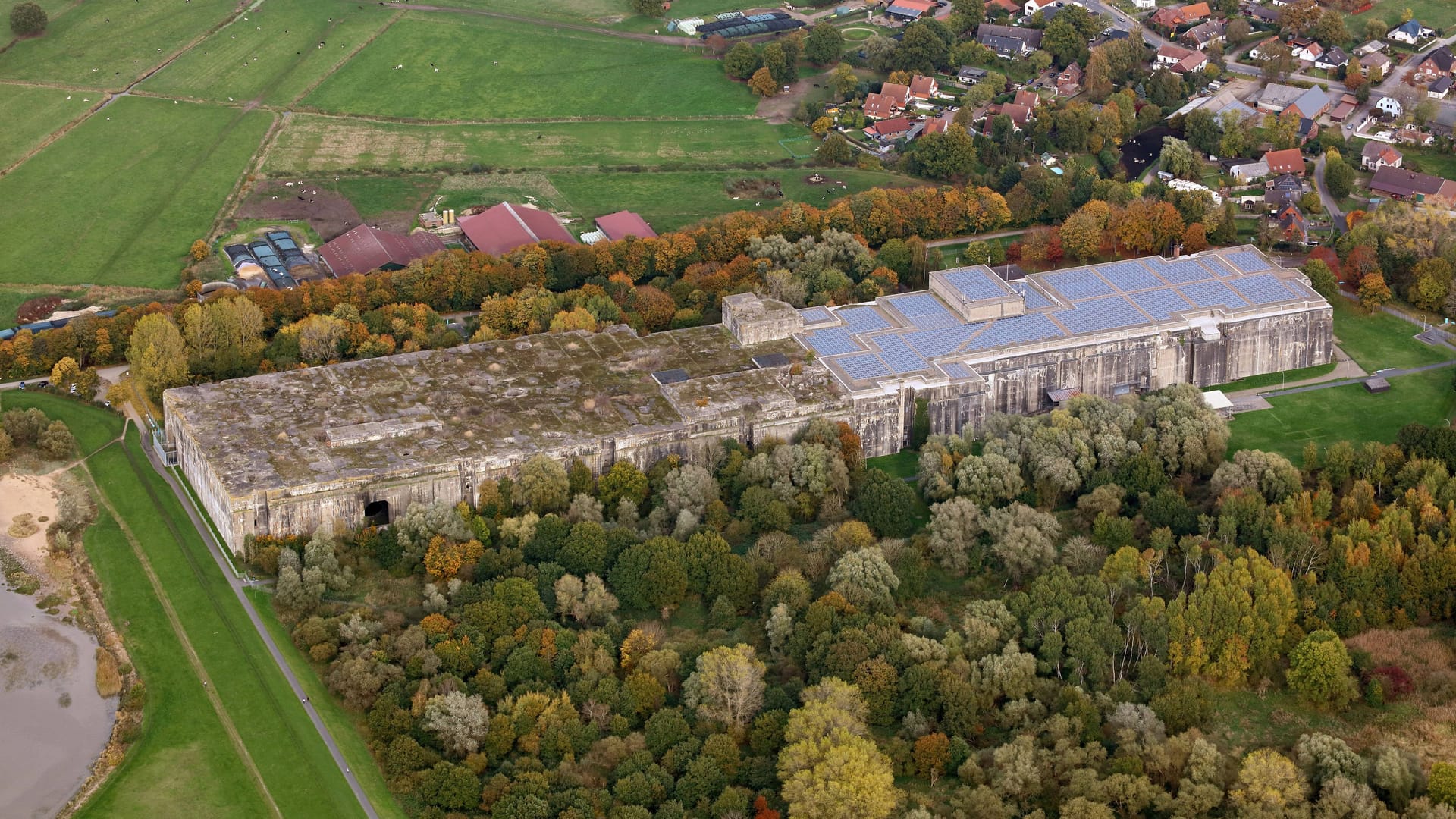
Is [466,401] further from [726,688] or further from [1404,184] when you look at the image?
[1404,184]

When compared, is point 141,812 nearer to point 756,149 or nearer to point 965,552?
point 965,552

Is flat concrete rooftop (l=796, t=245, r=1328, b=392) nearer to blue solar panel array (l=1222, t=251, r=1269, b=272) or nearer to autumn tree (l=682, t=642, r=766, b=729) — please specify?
blue solar panel array (l=1222, t=251, r=1269, b=272)

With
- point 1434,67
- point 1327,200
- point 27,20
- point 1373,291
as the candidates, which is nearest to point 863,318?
point 1373,291

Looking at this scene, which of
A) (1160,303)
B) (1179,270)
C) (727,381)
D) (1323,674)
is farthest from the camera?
(1179,270)

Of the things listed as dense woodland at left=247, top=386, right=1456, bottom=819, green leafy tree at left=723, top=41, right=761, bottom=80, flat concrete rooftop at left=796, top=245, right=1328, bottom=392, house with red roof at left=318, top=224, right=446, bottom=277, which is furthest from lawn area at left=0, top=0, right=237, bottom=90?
dense woodland at left=247, top=386, right=1456, bottom=819

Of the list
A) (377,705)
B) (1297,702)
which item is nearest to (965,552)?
(1297,702)

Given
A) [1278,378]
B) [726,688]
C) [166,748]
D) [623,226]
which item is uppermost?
[623,226]
